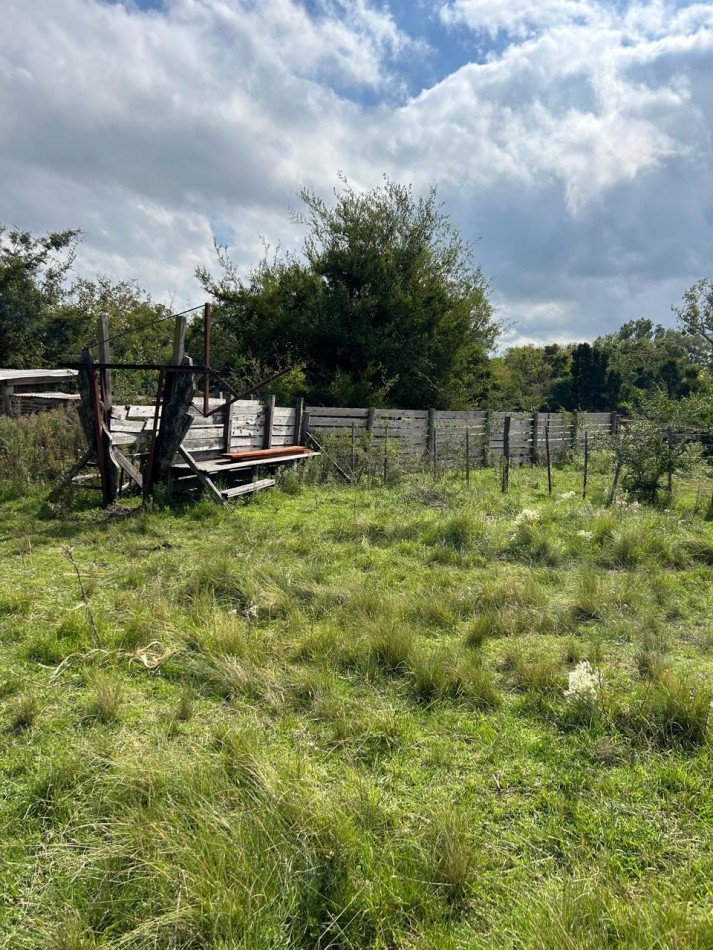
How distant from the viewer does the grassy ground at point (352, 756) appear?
189 centimetres

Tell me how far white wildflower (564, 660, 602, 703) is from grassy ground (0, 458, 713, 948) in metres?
0.02

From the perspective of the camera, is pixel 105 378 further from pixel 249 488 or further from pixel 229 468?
pixel 249 488

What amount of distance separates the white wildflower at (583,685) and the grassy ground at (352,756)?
0.02 meters

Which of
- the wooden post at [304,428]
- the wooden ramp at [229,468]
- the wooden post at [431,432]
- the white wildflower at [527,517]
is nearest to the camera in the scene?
the white wildflower at [527,517]

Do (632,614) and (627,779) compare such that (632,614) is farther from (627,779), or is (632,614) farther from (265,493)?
(265,493)

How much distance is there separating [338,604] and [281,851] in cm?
273

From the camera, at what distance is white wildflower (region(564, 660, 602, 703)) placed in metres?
3.17

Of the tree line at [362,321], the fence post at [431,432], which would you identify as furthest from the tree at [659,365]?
the fence post at [431,432]

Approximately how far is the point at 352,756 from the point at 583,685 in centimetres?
145

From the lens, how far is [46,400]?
1789 cm

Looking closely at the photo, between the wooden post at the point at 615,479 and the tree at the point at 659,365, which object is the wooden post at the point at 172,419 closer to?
the wooden post at the point at 615,479

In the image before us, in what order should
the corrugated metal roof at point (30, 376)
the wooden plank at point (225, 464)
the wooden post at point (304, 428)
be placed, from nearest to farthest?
the wooden plank at point (225, 464) → the wooden post at point (304, 428) → the corrugated metal roof at point (30, 376)

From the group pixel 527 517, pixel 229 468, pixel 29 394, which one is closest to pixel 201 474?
pixel 229 468

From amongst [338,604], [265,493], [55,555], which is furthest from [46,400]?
[338,604]
